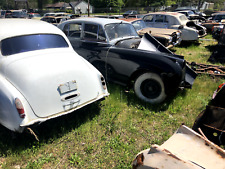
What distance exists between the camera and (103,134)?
10.9 feet

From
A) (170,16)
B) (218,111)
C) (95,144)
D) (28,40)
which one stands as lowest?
(95,144)

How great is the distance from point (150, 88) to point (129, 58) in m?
0.89

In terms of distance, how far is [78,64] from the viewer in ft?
11.5

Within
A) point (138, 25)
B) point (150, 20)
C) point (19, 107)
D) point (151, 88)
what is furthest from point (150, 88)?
point (150, 20)

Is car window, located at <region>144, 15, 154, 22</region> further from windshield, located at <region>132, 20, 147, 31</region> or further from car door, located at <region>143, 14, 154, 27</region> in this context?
windshield, located at <region>132, 20, 147, 31</region>

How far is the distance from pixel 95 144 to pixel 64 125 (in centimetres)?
81

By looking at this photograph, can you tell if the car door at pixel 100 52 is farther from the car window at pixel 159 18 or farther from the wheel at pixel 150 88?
the car window at pixel 159 18

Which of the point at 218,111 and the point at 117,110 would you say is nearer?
the point at 218,111

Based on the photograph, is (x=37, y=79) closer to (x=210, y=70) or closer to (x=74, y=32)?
(x=74, y=32)

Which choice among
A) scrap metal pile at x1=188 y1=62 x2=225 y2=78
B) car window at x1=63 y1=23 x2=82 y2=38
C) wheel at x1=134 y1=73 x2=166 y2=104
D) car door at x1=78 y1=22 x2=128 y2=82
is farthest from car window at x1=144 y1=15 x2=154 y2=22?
wheel at x1=134 y1=73 x2=166 y2=104

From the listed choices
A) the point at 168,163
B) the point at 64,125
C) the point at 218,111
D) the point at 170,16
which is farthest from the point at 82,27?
the point at 170,16

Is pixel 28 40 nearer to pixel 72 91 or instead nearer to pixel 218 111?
pixel 72 91

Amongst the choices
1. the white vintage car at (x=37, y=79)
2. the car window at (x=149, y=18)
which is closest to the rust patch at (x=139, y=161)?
the white vintage car at (x=37, y=79)

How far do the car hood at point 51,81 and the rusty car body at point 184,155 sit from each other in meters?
1.71
